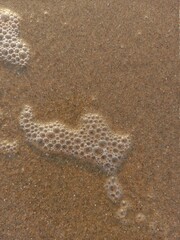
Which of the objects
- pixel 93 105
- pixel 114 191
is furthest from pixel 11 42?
pixel 114 191

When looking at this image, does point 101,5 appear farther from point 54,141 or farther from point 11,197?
point 11,197

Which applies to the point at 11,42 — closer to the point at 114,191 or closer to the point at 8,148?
the point at 8,148

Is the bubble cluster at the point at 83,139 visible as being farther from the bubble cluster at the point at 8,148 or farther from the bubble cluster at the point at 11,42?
the bubble cluster at the point at 11,42

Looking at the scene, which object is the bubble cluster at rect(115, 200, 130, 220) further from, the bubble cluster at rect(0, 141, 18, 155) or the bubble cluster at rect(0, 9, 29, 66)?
the bubble cluster at rect(0, 9, 29, 66)

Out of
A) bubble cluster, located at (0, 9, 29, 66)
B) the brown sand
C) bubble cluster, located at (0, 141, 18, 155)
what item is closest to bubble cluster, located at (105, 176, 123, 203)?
the brown sand

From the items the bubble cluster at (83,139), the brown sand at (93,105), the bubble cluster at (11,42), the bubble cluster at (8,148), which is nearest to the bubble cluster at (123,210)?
the brown sand at (93,105)

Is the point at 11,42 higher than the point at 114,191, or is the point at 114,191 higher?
the point at 11,42
